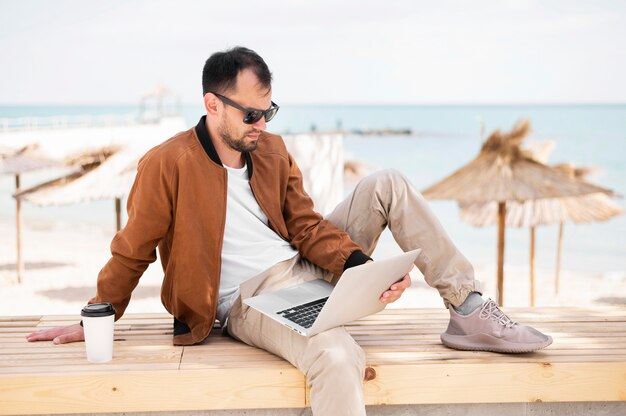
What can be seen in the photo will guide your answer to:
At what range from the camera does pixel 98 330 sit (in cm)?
238

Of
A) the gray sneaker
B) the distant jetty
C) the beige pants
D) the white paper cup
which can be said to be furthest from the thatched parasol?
the distant jetty

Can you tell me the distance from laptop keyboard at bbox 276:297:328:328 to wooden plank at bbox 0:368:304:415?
167 millimetres

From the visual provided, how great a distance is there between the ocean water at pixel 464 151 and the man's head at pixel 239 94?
553cm

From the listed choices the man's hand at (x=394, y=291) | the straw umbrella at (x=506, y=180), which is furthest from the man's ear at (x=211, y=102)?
the straw umbrella at (x=506, y=180)

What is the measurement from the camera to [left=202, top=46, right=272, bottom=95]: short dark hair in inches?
97.7

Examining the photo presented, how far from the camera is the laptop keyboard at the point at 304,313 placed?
233 cm

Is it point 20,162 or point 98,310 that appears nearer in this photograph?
point 98,310

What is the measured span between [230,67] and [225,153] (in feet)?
→ 0.97

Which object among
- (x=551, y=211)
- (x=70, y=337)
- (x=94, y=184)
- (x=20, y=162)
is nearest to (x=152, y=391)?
(x=70, y=337)

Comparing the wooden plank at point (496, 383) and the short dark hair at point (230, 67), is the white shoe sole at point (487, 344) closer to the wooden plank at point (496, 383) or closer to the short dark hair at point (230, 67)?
the wooden plank at point (496, 383)

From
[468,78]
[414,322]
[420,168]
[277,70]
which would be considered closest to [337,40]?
[277,70]

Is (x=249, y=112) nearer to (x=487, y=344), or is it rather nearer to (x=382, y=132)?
(x=487, y=344)

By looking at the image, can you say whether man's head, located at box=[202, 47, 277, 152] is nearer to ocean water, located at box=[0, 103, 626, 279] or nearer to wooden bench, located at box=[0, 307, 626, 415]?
wooden bench, located at box=[0, 307, 626, 415]

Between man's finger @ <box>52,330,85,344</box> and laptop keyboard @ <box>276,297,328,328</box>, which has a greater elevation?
laptop keyboard @ <box>276,297,328,328</box>
